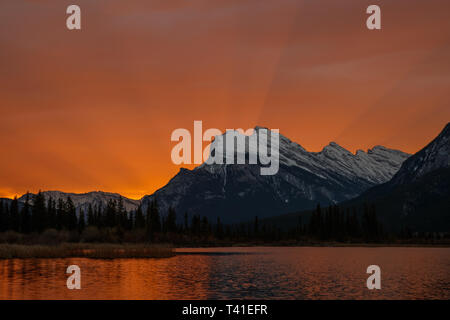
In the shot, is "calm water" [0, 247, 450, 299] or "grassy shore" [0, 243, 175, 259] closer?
"calm water" [0, 247, 450, 299]

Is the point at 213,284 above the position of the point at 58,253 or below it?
above

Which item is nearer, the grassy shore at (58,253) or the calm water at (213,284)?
the calm water at (213,284)

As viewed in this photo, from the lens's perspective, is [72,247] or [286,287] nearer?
[286,287]

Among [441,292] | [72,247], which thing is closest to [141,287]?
[441,292]

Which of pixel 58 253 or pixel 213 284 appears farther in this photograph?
pixel 58 253
